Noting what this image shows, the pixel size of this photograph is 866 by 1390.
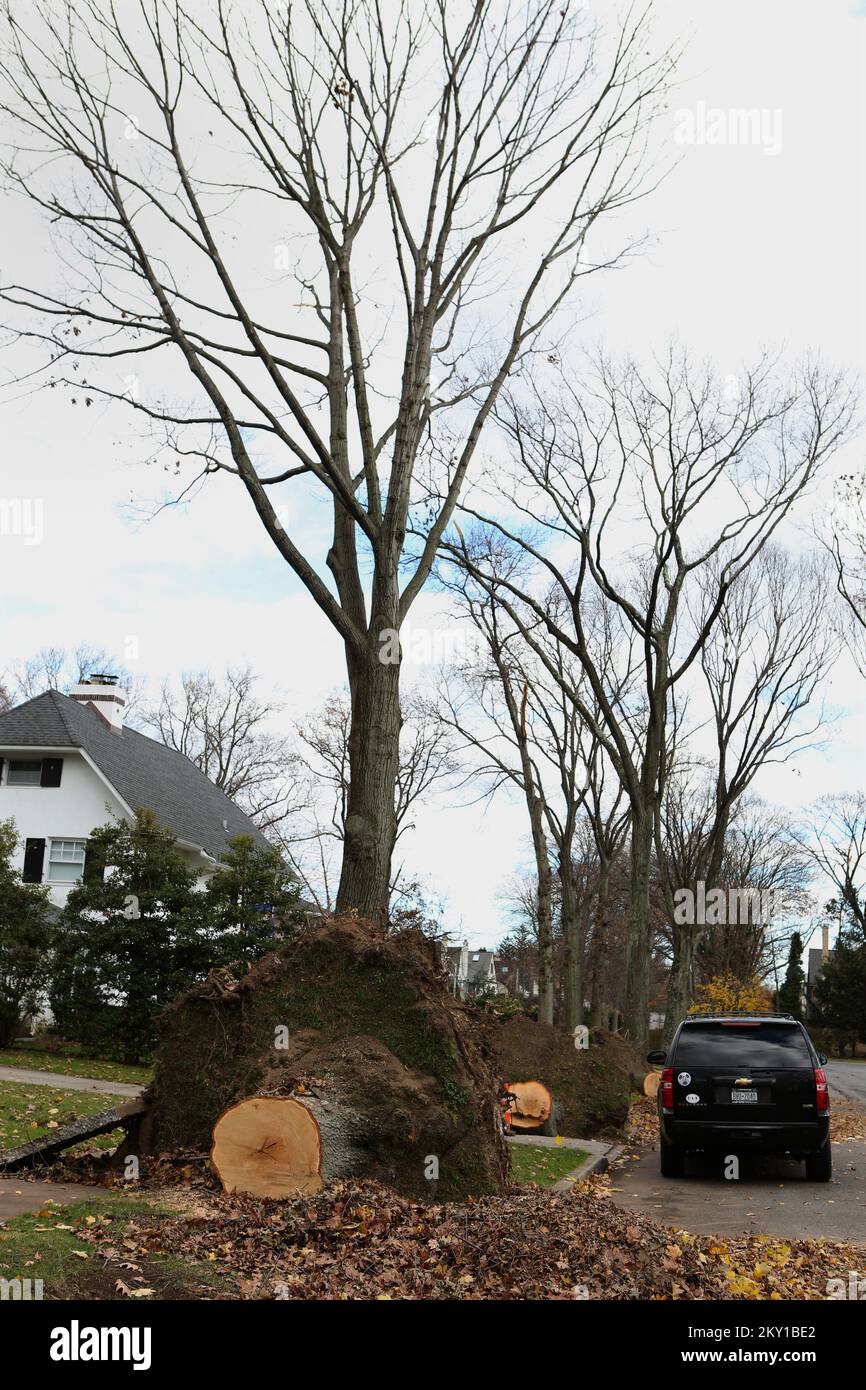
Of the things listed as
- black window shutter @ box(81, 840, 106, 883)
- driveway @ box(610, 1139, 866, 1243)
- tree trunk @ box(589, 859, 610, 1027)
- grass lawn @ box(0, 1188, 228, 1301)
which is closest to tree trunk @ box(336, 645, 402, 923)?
driveway @ box(610, 1139, 866, 1243)

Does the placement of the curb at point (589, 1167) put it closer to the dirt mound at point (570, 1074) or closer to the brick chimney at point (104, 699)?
the dirt mound at point (570, 1074)

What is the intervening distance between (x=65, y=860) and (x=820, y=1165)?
24419mm

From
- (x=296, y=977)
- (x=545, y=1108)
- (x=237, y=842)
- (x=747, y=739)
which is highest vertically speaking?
(x=747, y=739)

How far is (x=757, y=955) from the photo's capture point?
57719 millimetres

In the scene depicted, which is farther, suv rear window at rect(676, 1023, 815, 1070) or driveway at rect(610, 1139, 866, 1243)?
suv rear window at rect(676, 1023, 815, 1070)

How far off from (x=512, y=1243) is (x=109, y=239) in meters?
10.6

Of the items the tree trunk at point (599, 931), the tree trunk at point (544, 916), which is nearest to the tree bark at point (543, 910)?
the tree trunk at point (544, 916)

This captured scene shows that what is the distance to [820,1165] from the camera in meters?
12.4

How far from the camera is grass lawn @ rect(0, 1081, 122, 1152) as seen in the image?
10898 millimetres

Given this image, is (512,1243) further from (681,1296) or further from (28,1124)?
(28,1124)

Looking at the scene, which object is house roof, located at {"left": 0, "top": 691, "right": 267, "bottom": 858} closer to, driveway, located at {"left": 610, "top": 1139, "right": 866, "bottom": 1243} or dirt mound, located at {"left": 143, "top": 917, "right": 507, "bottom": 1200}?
driveway, located at {"left": 610, "top": 1139, "right": 866, "bottom": 1243}

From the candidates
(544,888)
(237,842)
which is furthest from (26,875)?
(544,888)

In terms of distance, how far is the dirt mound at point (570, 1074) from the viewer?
16859 millimetres
